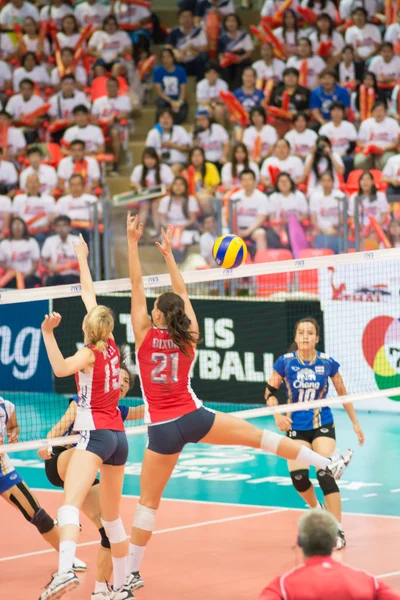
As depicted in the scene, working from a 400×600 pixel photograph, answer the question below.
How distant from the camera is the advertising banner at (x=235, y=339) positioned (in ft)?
55.9

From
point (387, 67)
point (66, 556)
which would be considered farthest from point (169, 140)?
point (66, 556)

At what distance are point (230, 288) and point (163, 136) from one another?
5119mm

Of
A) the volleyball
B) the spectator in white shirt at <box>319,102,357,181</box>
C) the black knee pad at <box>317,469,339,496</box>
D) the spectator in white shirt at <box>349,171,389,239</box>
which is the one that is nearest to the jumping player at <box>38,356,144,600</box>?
the volleyball

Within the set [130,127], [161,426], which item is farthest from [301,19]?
[161,426]

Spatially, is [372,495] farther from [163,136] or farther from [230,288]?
[163,136]

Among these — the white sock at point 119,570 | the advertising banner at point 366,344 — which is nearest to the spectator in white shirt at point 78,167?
the advertising banner at point 366,344

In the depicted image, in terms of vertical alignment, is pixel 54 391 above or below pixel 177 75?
below

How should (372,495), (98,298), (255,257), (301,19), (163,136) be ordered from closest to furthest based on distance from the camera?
(372,495) < (255,257) < (98,298) < (163,136) < (301,19)

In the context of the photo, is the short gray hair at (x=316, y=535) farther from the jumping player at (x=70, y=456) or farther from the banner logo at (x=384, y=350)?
the banner logo at (x=384, y=350)

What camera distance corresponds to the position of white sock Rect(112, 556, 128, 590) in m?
8.84

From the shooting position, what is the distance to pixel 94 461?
8.59 metres

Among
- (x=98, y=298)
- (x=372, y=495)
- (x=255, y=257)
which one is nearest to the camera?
(x=372, y=495)

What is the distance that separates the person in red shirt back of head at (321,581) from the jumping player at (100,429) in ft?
10.4

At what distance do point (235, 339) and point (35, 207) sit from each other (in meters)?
3.80
